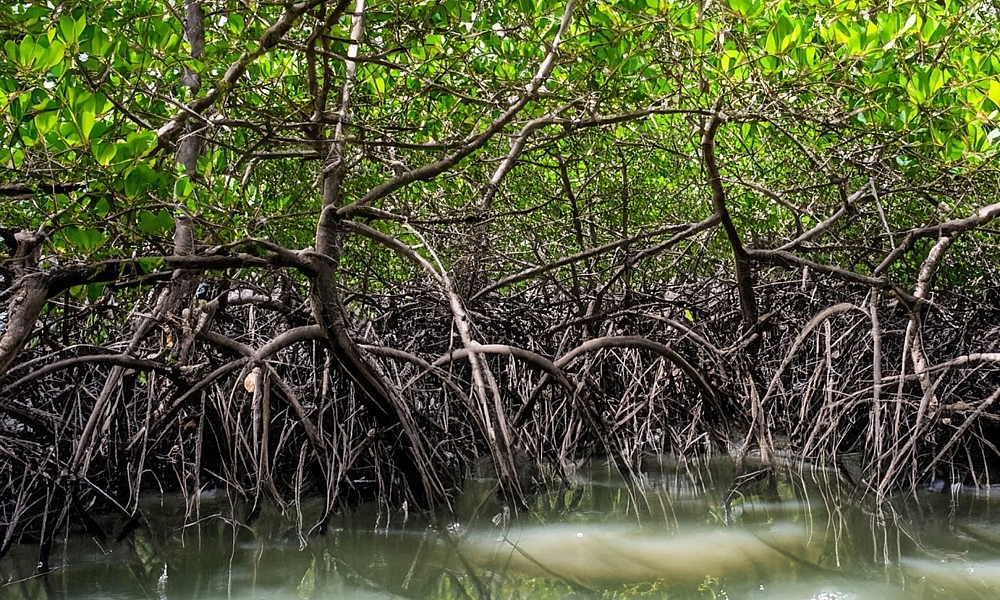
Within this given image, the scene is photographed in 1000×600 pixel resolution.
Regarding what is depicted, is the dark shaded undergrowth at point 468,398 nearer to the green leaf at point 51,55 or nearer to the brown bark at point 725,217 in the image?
the brown bark at point 725,217

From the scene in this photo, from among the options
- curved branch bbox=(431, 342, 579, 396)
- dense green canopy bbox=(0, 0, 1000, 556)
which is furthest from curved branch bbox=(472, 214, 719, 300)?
curved branch bbox=(431, 342, 579, 396)

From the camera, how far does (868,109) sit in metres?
2.99

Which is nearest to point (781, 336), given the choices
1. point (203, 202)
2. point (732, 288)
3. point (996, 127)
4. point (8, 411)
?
point (732, 288)

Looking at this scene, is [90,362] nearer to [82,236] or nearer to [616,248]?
[82,236]

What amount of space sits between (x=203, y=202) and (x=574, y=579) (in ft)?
5.27

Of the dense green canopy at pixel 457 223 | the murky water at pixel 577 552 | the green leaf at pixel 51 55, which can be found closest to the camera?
the green leaf at pixel 51 55

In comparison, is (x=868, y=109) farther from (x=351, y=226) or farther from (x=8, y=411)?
(x=8, y=411)

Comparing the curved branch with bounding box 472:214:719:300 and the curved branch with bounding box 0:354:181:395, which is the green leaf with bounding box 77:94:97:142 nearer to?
the curved branch with bounding box 0:354:181:395

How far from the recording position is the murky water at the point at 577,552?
265cm

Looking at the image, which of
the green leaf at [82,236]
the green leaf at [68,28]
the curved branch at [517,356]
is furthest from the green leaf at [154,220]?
the curved branch at [517,356]

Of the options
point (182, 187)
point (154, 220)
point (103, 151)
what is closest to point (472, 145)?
point (182, 187)

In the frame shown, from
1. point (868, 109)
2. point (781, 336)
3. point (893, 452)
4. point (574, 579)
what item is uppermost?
point (868, 109)

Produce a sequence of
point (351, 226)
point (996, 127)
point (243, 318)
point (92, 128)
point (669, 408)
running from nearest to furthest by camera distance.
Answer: point (92, 128), point (996, 127), point (351, 226), point (243, 318), point (669, 408)

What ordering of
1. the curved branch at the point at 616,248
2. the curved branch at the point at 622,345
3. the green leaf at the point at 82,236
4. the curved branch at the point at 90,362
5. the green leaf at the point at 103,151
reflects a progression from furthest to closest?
the curved branch at the point at 616,248
the curved branch at the point at 622,345
the curved branch at the point at 90,362
the green leaf at the point at 82,236
the green leaf at the point at 103,151
